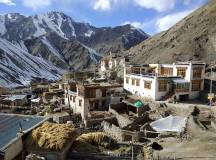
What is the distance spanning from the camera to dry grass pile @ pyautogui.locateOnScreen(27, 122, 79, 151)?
27078 mm

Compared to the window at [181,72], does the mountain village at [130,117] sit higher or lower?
Result: lower

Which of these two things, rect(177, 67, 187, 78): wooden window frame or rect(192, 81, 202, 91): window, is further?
rect(177, 67, 187, 78): wooden window frame

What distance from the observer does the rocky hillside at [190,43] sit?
312 ft

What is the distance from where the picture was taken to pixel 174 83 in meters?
53.2

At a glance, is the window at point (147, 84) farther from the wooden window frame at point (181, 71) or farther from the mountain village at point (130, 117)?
the wooden window frame at point (181, 71)

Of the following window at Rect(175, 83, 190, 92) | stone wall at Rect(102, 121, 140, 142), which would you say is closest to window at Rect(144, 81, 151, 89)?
window at Rect(175, 83, 190, 92)

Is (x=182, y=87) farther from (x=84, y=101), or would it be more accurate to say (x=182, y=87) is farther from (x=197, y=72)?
(x=84, y=101)

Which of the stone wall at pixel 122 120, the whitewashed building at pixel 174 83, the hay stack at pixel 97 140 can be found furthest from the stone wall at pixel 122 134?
the whitewashed building at pixel 174 83

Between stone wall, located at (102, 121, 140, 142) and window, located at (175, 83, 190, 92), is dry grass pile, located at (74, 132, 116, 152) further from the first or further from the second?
window, located at (175, 83, 190, 92)

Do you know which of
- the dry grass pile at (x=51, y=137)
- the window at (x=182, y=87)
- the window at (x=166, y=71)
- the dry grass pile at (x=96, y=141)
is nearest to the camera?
the dry grass pile at (x=51, y=137)

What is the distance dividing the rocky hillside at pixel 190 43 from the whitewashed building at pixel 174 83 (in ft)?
114

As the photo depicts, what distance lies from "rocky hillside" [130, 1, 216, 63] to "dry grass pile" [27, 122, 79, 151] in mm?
67033

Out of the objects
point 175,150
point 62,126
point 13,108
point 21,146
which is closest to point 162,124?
point 175,150

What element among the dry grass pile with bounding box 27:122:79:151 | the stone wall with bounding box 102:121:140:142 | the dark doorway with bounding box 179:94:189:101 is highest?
the dark doorway with bounding box 179:94:189:101
